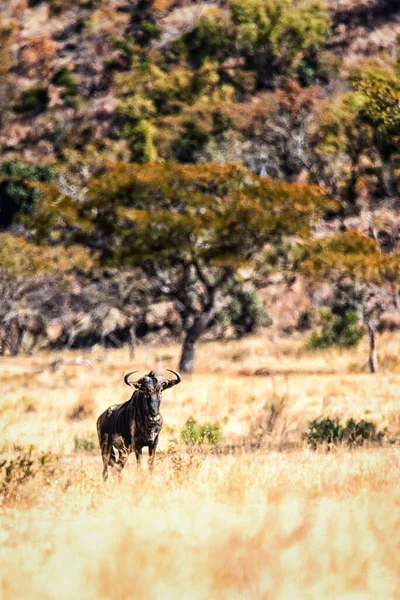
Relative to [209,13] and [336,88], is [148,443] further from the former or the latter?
[209,13]

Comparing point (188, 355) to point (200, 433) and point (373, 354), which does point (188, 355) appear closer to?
point (373, 354)

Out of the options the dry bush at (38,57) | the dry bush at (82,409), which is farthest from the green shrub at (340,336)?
the dry bush at (38,57)

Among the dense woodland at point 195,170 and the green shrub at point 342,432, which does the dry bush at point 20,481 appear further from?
the dense woodland at point 195,170

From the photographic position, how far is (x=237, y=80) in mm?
64250

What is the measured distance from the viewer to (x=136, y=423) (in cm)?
904

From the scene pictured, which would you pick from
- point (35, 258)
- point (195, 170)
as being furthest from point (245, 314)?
point (195, 170)

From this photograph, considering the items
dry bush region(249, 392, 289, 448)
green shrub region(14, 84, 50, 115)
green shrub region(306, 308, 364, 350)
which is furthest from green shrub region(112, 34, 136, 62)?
dry bush region(249, 392, 289, 448)

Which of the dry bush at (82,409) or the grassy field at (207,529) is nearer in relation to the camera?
the grassy field at (207,529)

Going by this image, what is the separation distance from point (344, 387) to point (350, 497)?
1350 cm

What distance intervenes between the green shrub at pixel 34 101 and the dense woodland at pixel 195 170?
17cm

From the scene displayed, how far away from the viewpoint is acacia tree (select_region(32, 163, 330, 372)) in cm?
2778

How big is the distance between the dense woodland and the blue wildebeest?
7269 mm

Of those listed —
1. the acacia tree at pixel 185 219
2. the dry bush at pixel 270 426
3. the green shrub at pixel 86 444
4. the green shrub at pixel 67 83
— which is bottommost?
the green shrub at pixel 67 83

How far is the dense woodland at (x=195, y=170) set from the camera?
2830 cm
